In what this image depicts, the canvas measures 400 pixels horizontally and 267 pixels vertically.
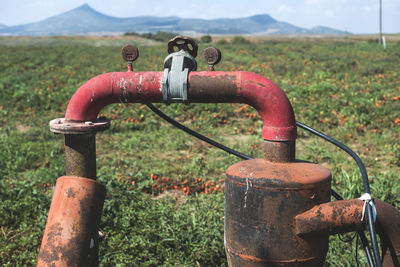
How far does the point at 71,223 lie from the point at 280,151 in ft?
3.99

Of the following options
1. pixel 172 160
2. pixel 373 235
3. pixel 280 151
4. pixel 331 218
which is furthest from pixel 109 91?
pixel 172 160

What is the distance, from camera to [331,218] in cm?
195

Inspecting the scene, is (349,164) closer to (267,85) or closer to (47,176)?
(267,85)

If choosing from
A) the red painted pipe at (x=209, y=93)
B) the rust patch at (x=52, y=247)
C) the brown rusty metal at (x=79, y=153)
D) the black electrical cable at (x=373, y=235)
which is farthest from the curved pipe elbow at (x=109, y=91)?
the black electrical cable at (x=373, y=235)

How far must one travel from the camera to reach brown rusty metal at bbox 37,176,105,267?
1.89m

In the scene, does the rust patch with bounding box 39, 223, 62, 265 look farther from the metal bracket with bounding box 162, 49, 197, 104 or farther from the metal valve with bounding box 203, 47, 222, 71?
the metal valve with bounding box 203, 47, 222, 71

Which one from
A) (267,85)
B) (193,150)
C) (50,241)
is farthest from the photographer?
(193,150)

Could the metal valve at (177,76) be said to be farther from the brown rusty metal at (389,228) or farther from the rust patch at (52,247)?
the brown rusty metal at (389,228)

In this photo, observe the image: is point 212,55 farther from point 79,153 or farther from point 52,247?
point 52,247

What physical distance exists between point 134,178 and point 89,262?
2.91 meters

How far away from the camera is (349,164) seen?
18.4 ft

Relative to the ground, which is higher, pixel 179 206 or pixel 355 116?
pixel 355 116

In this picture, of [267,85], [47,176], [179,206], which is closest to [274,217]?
[267,85]

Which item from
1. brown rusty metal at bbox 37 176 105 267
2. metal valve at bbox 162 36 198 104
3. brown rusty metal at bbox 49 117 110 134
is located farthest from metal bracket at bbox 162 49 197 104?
brown rusty metal at bbox 37 176 105 267
